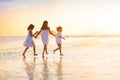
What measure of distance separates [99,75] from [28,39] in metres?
10.8

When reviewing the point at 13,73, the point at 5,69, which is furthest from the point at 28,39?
the point at 13,73

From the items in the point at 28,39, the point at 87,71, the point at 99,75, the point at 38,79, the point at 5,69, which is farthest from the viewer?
the point at 28,39

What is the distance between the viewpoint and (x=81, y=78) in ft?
40.2

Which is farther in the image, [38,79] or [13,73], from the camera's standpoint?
[13,73]

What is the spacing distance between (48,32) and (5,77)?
10943 millimetres

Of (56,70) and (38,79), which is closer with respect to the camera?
(38,79)

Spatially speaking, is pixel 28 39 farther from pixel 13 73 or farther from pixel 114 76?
pixel 114 76

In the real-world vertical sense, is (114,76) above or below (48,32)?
below

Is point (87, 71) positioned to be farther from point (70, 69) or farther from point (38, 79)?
point (38, 79)

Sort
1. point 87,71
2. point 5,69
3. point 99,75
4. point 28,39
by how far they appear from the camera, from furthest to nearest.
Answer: point 28,39 → point 5,69 → point 87,71 → point 99,75

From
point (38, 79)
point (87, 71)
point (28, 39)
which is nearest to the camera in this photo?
point (38, 79)

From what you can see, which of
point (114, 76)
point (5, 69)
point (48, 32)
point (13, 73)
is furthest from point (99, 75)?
point (48, 32)

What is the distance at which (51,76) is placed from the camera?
12.7m

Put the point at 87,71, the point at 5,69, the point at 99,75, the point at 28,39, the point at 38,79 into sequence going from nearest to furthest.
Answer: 1. the point at 38,79
2. the point at 99,75
3. the point at 87,71
4. the point at 5,69
5. the point at 28,39
